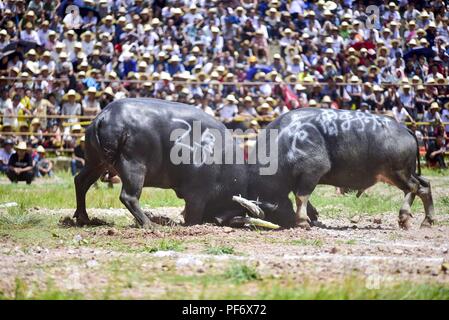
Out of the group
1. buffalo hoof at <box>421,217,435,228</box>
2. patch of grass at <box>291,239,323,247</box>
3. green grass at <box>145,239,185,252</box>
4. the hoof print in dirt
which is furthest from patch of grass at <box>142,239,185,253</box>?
buffalo hoof at <box>421,217,435,228</box>

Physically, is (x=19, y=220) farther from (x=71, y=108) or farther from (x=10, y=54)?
(x=10, y=54)

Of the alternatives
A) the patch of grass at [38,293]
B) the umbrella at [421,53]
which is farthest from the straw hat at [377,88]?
the patch of grass at [38,293]

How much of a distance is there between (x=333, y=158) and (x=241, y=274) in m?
4.28

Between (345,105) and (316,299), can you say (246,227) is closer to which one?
(316,299)

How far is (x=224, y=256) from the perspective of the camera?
8602 millimetres

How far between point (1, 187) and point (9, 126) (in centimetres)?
278

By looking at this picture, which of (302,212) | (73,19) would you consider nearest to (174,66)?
(73,19)

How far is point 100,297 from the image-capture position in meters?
6.76

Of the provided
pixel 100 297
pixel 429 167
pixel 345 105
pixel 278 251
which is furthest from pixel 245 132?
pixel 100 297

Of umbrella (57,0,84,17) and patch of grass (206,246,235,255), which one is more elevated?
umbrella (57,0,84,17)

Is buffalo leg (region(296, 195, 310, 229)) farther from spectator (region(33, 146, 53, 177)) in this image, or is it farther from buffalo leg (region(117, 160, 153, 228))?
spectator (region(33, 146, 53, 177))

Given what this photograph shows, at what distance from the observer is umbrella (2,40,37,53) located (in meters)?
19.4

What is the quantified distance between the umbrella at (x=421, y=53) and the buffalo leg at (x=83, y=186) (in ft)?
36.2

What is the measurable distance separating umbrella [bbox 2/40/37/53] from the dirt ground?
946 centimetres
